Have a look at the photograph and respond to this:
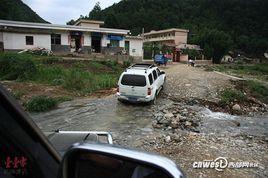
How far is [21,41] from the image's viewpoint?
111ft

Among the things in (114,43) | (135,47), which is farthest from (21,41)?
(135,47)

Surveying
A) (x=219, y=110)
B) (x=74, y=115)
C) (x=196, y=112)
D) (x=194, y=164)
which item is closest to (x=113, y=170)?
(x=194, y=164)

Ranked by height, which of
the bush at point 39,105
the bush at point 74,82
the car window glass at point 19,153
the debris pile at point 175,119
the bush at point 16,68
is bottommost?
the debris pile at point 175,119

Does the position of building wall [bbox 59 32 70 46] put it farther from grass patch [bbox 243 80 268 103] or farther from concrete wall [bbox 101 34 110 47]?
grass patch [bbox 243 80 268 103]

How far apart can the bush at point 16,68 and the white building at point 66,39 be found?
1102 centimetres

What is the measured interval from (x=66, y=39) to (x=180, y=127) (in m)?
28.2

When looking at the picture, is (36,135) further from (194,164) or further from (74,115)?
(74,115)

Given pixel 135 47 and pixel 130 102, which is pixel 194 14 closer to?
pixel 135 47

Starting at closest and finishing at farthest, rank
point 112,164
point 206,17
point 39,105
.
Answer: point 112,164, point 39,105, point 206,17

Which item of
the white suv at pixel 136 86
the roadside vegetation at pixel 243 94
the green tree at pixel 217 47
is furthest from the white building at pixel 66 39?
the white suv at pixel 136 86

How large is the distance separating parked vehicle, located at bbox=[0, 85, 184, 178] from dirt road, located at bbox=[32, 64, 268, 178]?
6079 millimetres

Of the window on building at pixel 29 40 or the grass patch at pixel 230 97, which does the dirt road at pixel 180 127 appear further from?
the window on building at pixel 29 40

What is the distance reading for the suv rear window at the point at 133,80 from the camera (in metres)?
14.9

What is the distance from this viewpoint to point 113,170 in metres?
1.34
